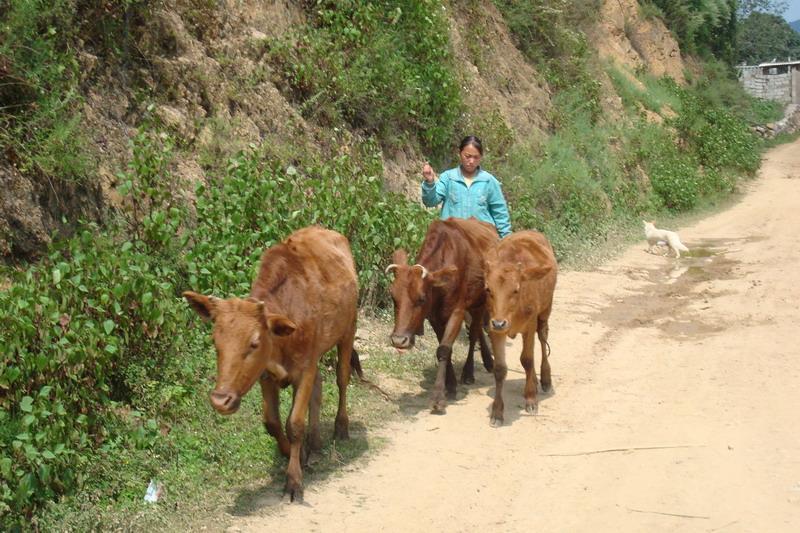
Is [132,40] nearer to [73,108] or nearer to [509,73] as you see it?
[73,108]

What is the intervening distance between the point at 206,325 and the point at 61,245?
1.59 metres

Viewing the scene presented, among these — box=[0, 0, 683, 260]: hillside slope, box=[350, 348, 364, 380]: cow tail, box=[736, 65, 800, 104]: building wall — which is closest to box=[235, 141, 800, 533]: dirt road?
box=[350, 348, 364, 380]: cow tail

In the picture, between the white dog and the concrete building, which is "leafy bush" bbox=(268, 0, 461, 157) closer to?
the white dog

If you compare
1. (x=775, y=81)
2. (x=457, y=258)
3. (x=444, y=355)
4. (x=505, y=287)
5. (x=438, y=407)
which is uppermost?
(x=775, y=81)

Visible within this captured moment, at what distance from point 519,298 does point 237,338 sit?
3.02m

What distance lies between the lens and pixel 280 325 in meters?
5.77

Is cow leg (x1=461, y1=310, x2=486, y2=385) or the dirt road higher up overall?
cow leg (x1=461, y1=310, x2=486, y2=385)

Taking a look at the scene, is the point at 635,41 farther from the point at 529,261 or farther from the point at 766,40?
the point at 766,40

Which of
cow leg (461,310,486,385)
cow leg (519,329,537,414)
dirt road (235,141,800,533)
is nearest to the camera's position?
dirt road (235,141,800,533)

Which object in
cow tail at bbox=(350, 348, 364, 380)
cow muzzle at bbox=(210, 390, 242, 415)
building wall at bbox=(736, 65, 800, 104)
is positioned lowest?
cow tail at bbox=(350, 348, 364, 380)

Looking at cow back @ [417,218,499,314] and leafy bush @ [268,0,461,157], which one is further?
leafy bush @ [268,0,461,157]

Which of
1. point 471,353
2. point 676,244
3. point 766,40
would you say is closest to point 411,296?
point 471,353

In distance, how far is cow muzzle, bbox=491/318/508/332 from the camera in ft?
24.7

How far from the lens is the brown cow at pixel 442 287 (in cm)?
799
